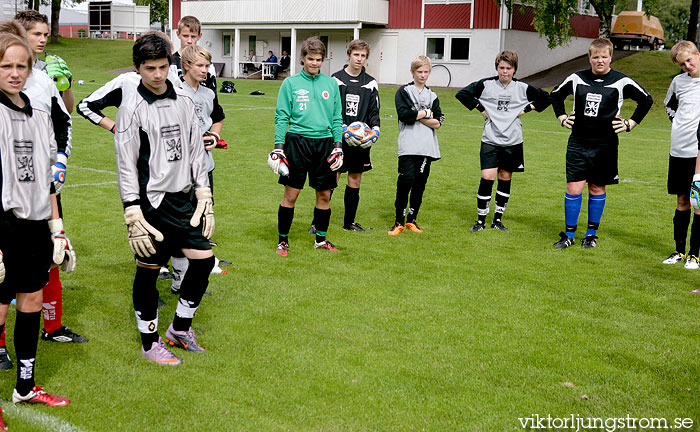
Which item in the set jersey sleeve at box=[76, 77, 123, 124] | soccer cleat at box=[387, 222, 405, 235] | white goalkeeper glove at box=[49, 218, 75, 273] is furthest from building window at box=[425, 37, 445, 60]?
white goalkeeper glove at box=[49, 218, 75, 273]

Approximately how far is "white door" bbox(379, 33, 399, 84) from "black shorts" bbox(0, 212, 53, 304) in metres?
39.7

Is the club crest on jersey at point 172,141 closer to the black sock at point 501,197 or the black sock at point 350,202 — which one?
the black sock at point 350,202

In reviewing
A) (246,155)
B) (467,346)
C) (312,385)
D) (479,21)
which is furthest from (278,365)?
(479,21)

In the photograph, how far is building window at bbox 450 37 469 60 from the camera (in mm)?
40000

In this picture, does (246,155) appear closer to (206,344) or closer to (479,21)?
(206,344)

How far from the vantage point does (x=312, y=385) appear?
4414 mm

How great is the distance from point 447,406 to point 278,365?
120cm

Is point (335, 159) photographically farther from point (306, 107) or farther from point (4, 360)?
point (4, 360)

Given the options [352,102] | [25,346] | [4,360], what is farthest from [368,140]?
[25,346]

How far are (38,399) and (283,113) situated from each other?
414cm

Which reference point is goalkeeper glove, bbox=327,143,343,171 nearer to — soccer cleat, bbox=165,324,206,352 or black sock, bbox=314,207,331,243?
black sock, bbox=314,207,331,243

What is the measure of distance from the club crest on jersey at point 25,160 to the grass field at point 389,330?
1.32 metres

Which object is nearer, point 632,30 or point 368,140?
point 368,140

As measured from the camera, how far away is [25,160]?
3816mm
